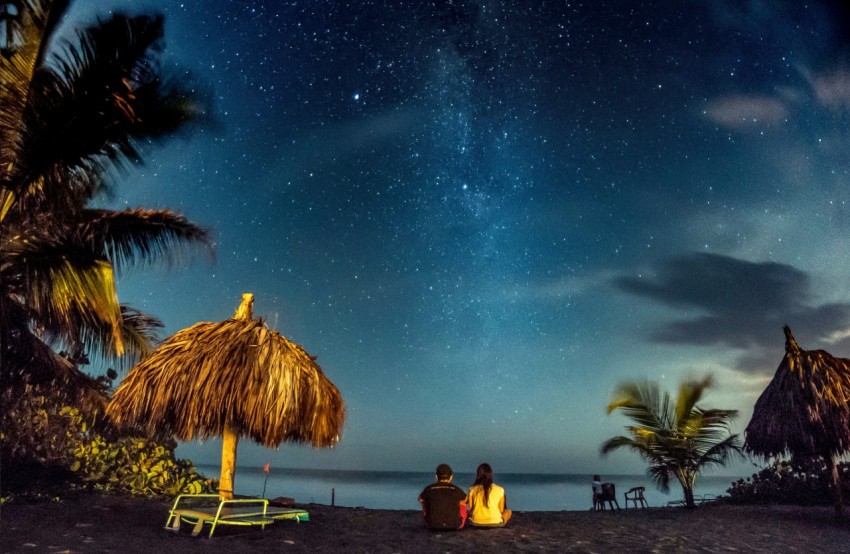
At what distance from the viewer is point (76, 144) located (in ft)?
27.5

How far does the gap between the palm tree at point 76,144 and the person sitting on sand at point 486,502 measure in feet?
19.2

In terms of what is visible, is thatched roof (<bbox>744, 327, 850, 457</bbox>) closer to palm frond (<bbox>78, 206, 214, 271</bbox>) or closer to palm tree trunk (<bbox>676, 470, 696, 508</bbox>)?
palm tree trunk (<bbox>676, 470, 696, 508</bbox>)

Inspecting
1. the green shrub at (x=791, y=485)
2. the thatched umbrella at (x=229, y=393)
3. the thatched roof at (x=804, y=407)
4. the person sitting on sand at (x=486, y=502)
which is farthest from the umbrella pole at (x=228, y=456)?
the green shrub at (x=791, y=485)

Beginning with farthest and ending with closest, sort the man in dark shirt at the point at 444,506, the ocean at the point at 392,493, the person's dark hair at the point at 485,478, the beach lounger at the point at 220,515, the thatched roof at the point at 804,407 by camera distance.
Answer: the ocean at the point at 392,493, the thatched roof at the point at 804,407, the person's dark hair at the point at 485,478, the man in dark shirt at the point at 444,506, the beach lounger at the point at 220,515

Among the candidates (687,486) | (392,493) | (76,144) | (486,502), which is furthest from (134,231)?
(392,493)

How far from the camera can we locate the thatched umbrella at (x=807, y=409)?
417 inches

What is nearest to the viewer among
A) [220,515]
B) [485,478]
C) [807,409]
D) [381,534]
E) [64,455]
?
[220,515]

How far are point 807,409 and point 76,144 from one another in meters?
13.0

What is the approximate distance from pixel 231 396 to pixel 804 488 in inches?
546

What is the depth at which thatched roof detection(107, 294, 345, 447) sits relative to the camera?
832 cm

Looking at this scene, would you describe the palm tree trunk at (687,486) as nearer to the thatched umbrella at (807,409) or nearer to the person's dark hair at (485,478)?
the thatched umbrella at (807,409)

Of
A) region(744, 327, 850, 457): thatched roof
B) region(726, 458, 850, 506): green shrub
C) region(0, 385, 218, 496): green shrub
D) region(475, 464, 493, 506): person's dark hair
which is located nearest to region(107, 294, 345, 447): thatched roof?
region(475, 464, 493, 506): person's dark hair

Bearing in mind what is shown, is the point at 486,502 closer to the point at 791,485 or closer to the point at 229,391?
the point at 229,391

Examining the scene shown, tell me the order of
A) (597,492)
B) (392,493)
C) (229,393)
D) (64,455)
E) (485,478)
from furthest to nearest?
(392,493) < (597,492) < (64,455) < (485,478) < (229,393)
